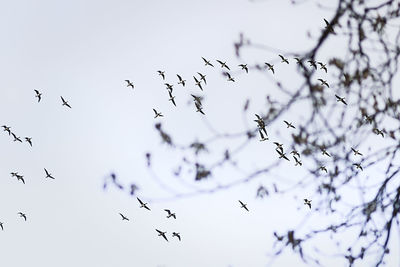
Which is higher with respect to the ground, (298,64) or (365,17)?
(365,17)

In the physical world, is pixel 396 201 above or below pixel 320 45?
below

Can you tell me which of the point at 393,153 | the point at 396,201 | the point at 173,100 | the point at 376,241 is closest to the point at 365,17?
the point at 393,153

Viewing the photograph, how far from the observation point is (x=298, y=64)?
6996mm

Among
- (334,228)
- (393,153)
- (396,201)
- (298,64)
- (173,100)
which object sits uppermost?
(173,100)

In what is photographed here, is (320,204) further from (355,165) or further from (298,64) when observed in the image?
(298,64)

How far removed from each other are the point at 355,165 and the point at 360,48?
1.65m

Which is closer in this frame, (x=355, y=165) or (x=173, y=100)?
(x=355, y=165)

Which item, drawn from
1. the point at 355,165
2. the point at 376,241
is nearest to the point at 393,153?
the point at 355,165

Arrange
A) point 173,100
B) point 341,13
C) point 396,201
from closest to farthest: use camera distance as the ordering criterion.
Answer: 1. point 341,13
2. point 396,201
3. point 173,100

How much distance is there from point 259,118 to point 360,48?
176cm

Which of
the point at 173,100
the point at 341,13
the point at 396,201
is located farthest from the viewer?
the point at 173,100

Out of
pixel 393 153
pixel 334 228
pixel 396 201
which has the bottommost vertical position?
pixel 334 228

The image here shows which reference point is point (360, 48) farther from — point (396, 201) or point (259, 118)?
point (396, 201)

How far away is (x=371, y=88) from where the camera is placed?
288 inches
